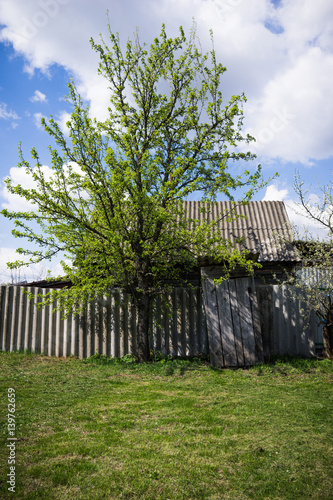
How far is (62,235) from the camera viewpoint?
31.2 feet

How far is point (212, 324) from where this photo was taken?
30.4 feet

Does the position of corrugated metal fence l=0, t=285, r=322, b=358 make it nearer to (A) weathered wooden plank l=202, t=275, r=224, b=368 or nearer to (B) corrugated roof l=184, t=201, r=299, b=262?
(A) weathered wooden plank l=202, t=275, r=224, b=368

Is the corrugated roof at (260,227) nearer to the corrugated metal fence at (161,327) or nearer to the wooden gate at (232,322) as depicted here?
the corrugated metal fence at (161,327)

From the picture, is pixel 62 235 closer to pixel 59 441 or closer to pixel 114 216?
pixel 114 216

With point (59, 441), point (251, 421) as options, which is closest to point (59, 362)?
point (59, 441)

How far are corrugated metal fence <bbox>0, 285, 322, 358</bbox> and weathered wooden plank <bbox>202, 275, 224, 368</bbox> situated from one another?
1.02 metres

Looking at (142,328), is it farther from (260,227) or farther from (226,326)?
(260,227)

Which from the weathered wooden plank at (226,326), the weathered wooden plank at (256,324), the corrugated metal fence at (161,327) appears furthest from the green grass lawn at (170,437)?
the corrugated metal fence at (161,327)

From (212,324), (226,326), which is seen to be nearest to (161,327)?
(212,324)

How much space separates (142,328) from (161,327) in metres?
0.64

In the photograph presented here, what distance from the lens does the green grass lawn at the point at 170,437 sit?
11.0 feet

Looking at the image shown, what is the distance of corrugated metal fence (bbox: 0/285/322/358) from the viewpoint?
9.94 m

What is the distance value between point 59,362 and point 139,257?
3652 millimetres

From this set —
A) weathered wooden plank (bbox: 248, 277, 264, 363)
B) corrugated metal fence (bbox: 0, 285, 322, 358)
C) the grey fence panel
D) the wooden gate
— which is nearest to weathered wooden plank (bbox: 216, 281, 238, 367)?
the wooden gate
